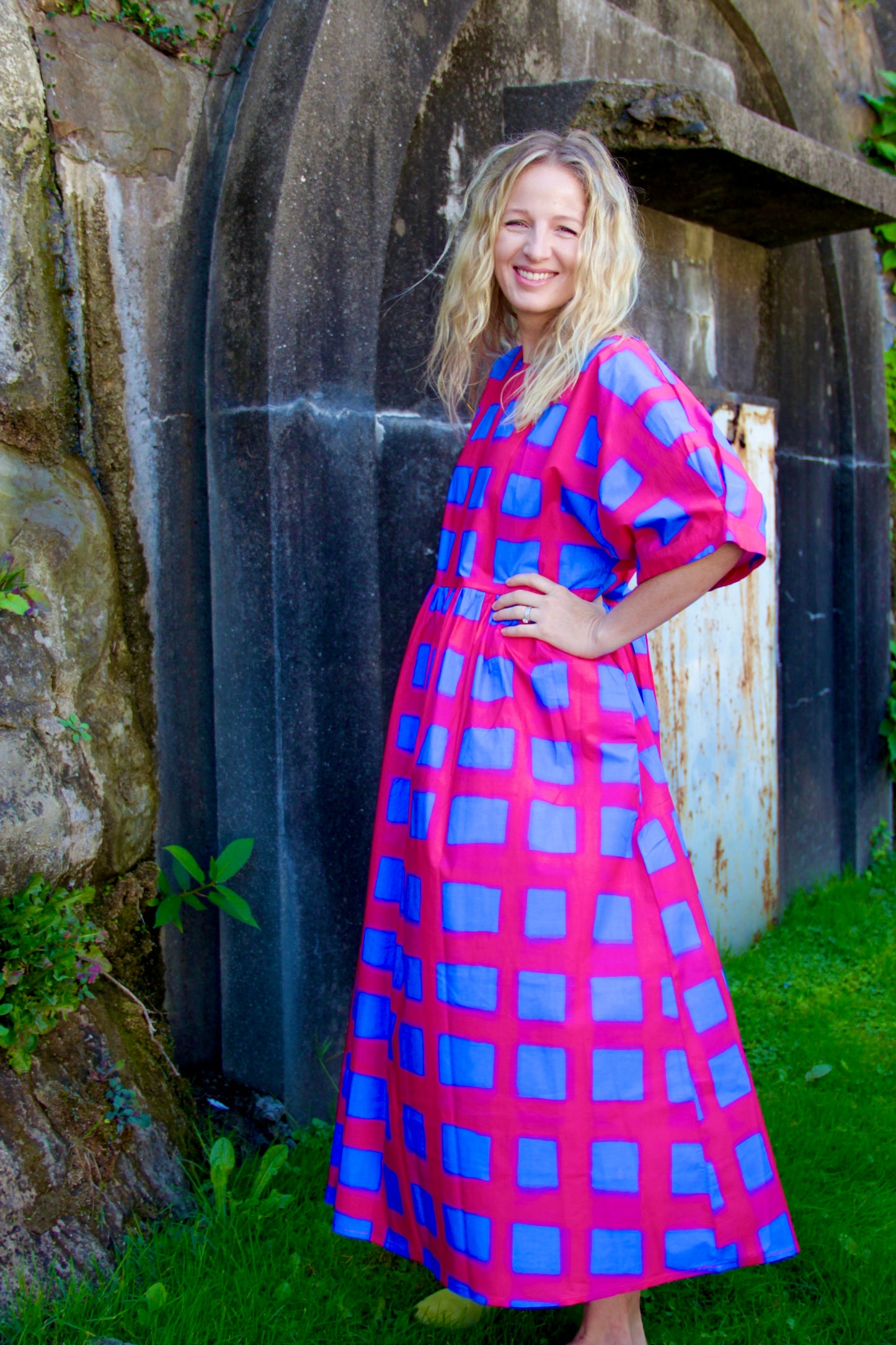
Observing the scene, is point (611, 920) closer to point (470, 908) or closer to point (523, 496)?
point (470, 908)

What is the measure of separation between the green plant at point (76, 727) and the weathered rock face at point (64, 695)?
0.04ft

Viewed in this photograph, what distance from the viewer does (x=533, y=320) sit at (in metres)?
1.85

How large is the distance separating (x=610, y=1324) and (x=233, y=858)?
3.62ft

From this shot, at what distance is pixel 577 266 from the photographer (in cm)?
179

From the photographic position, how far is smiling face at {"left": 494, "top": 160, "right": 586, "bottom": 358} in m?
1.78

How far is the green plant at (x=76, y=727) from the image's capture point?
6.80 ft

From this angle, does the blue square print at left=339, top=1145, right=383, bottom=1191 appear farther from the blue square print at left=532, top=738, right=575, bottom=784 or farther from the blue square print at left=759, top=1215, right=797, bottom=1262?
the blue square print at left=532, top=738, right=575, bottom=784

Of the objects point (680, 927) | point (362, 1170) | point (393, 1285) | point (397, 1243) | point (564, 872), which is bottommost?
point (393, 1285)

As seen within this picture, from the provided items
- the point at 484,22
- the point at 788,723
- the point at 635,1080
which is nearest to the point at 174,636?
the point at 635,1080

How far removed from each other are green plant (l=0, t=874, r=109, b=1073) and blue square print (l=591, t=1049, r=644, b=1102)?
946 millimetres

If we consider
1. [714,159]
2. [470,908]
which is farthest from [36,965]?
[714,159]

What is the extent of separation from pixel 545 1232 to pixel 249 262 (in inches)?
74.4

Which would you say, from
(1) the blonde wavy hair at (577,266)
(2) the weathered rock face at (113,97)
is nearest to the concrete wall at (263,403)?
(2) the weathered rock face at (113,97)

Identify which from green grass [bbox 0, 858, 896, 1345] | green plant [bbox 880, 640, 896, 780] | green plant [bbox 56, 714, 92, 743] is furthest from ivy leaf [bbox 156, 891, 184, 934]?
green plant [bbox 880, 640, 896, 780]
